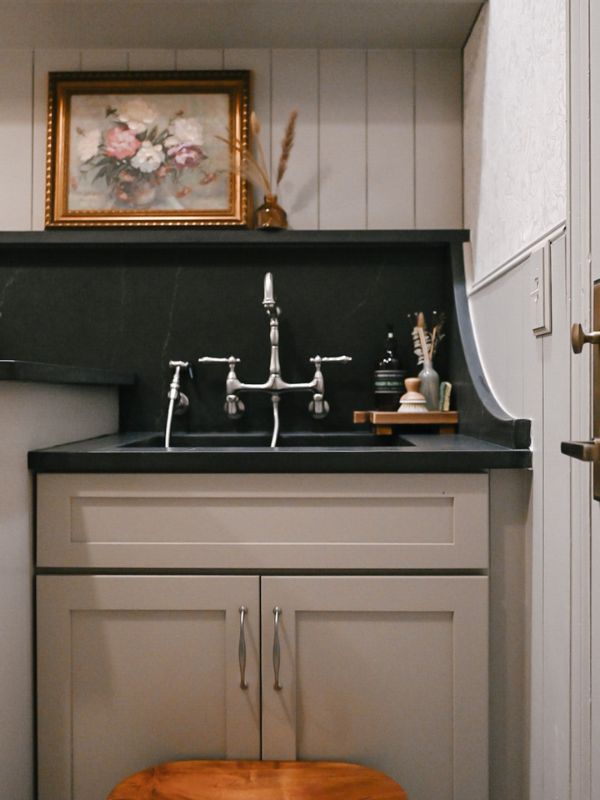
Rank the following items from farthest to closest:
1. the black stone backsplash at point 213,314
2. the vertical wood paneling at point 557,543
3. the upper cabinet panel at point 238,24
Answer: the black stone backsplash at point 213,314, the upper cabinet panel at point 238,24, the vertical wood paneling at point 557,543

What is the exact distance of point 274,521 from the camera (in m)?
1.02

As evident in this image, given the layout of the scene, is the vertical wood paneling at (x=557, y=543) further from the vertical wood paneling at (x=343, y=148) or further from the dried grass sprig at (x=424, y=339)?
the vertical wood paneling at (x=343, y=148)

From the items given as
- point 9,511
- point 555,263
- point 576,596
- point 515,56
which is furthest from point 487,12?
point 9,511

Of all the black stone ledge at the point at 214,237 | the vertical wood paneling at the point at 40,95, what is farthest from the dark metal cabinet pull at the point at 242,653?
the vertical wood paneling at the point at 40,95

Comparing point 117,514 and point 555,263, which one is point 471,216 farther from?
point 117,514

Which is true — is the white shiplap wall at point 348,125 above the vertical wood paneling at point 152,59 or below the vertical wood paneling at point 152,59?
below

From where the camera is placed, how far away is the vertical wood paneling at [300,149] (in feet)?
5.27

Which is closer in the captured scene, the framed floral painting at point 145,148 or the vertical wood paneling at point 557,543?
the vertical wood paneling at point 557,543

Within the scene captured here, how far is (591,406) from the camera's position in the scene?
2.62 feet

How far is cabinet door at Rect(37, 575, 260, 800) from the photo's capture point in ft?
3.34

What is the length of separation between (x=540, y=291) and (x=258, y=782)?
37.1 inches

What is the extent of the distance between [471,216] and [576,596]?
103cm

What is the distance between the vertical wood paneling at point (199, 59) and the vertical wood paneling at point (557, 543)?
117cm

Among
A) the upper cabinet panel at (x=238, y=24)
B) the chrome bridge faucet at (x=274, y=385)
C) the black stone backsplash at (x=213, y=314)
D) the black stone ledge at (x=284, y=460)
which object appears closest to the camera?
the black stone ledge at (x=284, y=460)
